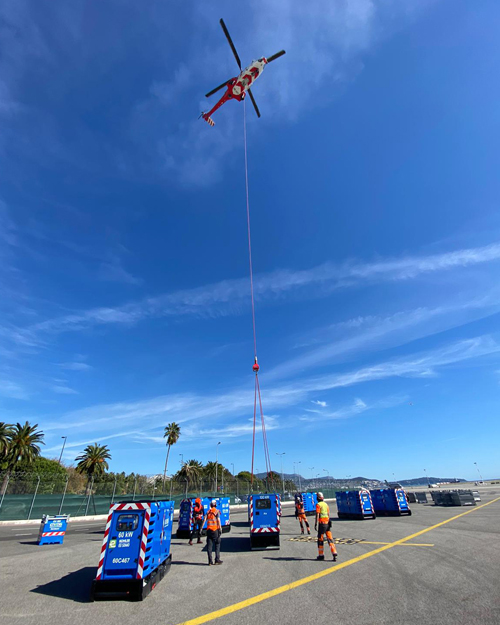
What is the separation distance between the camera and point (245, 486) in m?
56.5

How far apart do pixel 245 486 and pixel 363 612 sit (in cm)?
5554

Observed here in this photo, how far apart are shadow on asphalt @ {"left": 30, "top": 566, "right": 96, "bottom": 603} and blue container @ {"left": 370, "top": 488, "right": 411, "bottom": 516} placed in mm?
25014

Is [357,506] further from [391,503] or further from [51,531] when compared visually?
[51,531]

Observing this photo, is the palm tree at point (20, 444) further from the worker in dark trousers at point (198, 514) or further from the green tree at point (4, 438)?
the worker in dark trousers at point (198, 514)

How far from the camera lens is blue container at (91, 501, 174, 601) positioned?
Answer: 7781 mm

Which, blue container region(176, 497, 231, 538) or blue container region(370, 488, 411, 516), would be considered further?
blue container region(370, 488, 411, 516)

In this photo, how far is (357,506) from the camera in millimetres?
25453

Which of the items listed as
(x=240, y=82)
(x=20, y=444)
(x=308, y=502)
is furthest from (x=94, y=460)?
(x=240, y=82)

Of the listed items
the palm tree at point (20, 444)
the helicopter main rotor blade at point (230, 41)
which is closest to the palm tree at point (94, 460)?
the palm tree at point (20, 444)

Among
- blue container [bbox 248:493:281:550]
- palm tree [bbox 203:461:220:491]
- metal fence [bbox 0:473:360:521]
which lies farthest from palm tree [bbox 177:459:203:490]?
blue container [bbox 248:493:281:550]

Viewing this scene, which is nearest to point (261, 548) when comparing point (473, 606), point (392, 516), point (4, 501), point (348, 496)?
point (473, 606)

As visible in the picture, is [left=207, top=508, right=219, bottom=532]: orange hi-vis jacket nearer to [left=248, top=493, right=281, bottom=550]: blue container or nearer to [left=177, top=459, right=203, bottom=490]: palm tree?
[left=248, top=493, right=281, bottom=550]: blue container

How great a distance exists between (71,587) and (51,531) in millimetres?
10432

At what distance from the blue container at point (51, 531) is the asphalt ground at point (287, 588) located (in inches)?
101
